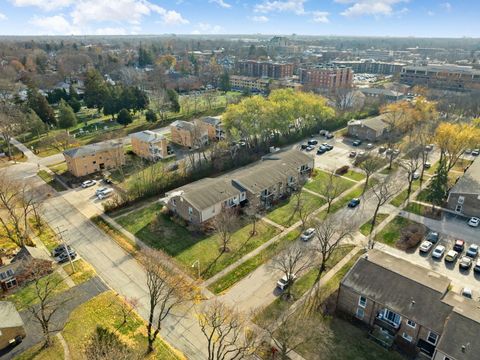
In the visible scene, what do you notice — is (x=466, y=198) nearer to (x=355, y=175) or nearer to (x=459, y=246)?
(x=459, y=246)

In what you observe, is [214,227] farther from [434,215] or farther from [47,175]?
[47,175]

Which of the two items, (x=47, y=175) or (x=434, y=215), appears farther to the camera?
(x=47, y=175)

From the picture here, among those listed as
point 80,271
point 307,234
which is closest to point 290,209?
point 307,234

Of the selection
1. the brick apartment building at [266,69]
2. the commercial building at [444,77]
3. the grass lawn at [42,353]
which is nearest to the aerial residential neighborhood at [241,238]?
the grass lawn at [42,353]

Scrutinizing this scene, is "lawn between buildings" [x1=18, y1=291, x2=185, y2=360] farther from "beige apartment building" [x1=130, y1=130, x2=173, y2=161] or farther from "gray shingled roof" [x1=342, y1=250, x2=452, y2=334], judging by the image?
"beige apartment building" [x1=130, y1=130, x2=173, y2=161]

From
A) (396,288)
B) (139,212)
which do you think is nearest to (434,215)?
(396,288)

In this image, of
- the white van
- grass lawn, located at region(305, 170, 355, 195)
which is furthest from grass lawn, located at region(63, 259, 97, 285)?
grass lawn, located at region(305, 170, 355, 195)
